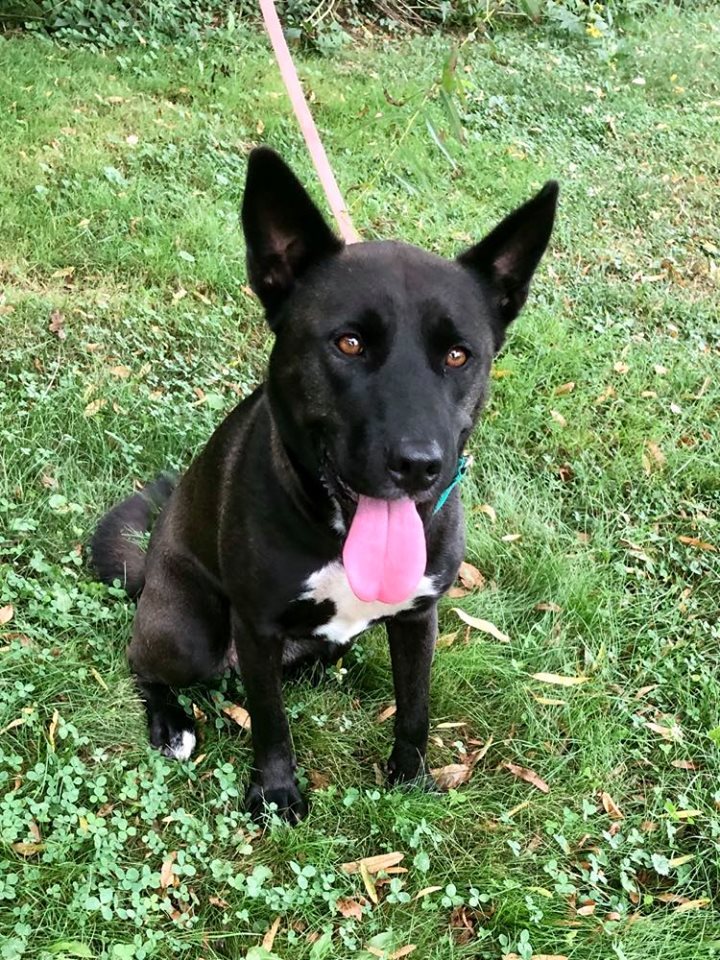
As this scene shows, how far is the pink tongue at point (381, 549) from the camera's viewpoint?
6.56ft

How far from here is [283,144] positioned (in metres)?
5.68

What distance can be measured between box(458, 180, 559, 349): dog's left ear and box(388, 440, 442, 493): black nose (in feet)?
1.80

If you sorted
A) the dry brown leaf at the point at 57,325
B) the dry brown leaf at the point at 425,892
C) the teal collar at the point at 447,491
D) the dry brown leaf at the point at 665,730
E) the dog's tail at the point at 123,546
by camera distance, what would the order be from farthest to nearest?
the dry brown leaf at the point at 57,325, the dog's tail at the point at 123,546, the dry brown leaf at the point at 665,730, the dry brown leaf at the point at 425,892, the teal collar at the point at 447,491

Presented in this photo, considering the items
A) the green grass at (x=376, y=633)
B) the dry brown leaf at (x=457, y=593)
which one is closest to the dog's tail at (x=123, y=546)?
the green grass at (x=376, y=633)

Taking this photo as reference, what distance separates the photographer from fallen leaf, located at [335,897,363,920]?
2.32 meters

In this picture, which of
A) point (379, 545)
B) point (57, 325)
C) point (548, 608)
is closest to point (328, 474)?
point (379, 545)

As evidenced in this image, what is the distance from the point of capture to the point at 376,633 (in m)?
3.06

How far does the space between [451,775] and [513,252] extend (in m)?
1.60

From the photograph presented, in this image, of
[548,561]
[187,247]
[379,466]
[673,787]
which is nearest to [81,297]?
[187,247]

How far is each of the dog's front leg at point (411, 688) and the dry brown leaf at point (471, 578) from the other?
77 centimetres

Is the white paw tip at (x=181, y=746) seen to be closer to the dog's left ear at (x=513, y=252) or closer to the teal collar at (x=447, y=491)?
the teal collar at (x=447, y=491)

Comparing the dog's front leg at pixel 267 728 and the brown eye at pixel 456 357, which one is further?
the dog's front leg at pixel 267 728

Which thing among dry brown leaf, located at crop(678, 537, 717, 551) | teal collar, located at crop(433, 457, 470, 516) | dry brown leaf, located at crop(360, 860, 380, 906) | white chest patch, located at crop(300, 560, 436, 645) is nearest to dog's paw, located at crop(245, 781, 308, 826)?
dry brown leaf, located at crop(360, 860, 380, 906)

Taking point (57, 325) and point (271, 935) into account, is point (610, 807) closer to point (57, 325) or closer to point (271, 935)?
point (271, 935)
